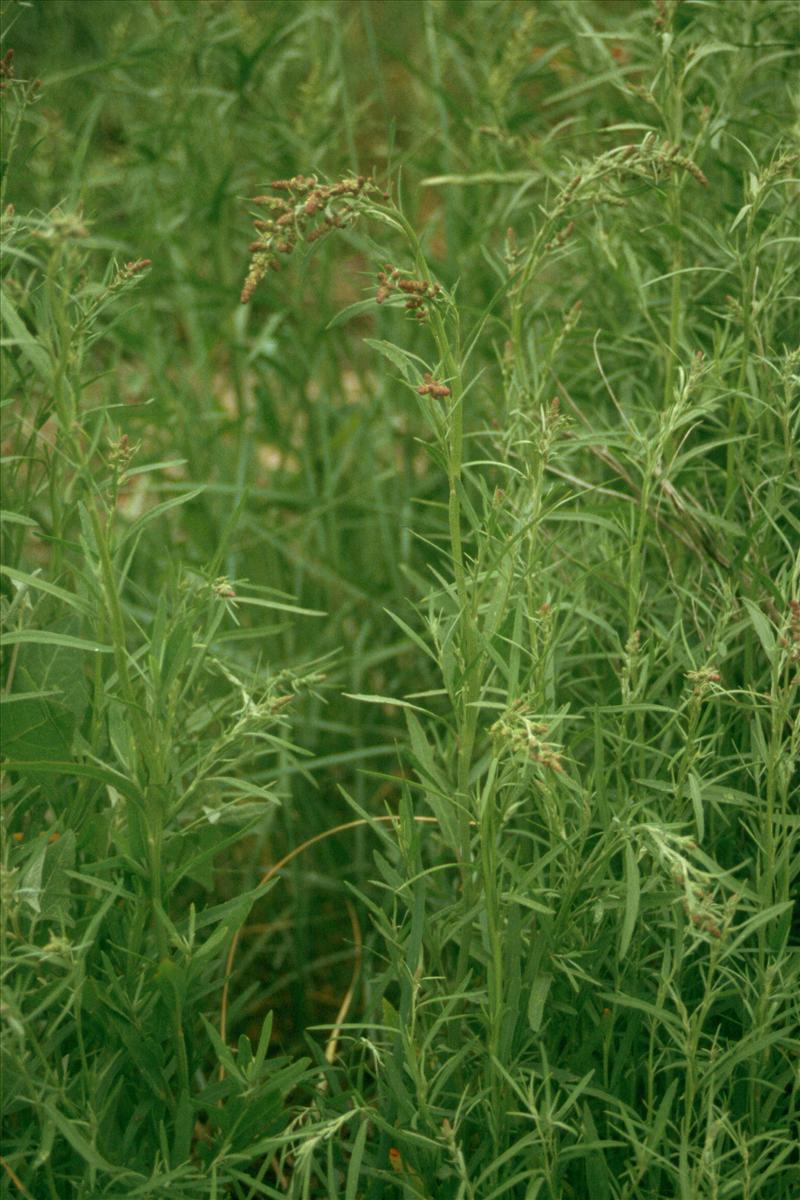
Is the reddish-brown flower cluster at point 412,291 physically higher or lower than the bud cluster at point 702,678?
higher

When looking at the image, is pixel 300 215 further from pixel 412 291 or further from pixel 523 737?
pixel 523 737

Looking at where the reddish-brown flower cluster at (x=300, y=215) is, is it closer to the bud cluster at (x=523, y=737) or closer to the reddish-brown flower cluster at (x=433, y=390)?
the reddish-brown flower cluster at (x=433, y=390)

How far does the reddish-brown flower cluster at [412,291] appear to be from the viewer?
3.48 ft

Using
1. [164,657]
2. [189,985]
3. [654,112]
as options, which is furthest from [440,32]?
[189,985]

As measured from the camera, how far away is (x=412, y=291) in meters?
1.06

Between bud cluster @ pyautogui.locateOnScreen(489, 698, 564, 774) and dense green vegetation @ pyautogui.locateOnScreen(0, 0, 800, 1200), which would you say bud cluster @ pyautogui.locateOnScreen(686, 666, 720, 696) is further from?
bud cluster @ pyautogui.locateOnScreen(489, 698, 564, 774)

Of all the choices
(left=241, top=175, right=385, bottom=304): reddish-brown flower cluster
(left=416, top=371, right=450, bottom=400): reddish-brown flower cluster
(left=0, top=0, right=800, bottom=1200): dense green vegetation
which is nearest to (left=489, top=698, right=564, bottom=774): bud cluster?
(left=0, top=0, right=800, bottom=1200): dense green vegetation

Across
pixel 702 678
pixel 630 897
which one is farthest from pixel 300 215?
pixel 630 897

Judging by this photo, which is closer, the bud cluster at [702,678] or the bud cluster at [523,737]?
the bud cluster at [523,737]

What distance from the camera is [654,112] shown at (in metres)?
1.89

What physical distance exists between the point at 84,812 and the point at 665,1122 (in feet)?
1.94

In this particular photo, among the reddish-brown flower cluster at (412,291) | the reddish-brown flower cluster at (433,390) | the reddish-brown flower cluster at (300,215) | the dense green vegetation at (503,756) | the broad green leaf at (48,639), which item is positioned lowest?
the dense green vegetation at (503,756)

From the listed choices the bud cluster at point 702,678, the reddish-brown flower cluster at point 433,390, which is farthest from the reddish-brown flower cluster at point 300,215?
the bud cluster at point 702,678

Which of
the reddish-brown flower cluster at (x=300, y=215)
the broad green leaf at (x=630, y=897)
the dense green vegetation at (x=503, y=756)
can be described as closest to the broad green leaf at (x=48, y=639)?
the dense green vegetation at (x=503, y=756)
